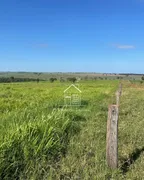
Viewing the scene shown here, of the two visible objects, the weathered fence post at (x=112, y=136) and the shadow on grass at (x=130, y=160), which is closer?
the weathered fence post at (x=112, y=136)

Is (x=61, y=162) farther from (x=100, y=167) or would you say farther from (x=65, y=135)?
(x=65, y=135)

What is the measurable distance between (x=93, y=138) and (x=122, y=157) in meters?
1.30

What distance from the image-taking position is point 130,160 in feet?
15.6

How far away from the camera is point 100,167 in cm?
419

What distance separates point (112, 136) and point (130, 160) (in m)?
0.88

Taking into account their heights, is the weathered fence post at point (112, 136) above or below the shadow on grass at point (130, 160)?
above

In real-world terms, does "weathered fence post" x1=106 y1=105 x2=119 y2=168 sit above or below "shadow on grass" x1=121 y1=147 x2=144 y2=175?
above

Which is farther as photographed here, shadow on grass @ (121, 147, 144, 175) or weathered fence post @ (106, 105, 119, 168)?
shadow on grass @ (121, 147, 144, 175)

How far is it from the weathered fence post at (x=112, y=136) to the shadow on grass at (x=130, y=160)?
0.79 feet

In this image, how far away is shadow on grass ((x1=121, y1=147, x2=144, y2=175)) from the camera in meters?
4.39

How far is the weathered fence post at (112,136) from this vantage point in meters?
4.15

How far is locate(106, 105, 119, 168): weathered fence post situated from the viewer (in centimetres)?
415

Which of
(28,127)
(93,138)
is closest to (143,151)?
(93,138)

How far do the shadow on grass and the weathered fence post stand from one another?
24cm
